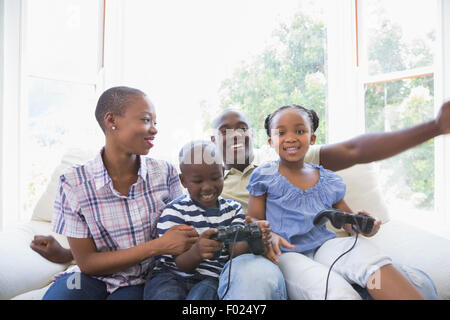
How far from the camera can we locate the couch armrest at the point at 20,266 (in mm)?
995

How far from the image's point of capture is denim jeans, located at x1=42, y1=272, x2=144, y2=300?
2.93 ft

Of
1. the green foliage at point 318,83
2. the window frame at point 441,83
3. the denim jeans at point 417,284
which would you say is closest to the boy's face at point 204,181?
the denim jeans at point 417,284

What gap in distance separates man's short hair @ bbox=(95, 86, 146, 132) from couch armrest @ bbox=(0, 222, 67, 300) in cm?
55

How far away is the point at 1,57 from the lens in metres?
1.58

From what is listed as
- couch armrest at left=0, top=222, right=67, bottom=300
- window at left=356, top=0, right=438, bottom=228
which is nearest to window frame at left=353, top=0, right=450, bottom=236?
window at left=356, top=0, right=438, bottom=228

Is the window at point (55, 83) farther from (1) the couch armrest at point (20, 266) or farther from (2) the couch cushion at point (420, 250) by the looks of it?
(2) the couch cushion at point (420, 250)

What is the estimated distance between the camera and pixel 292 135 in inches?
43.3

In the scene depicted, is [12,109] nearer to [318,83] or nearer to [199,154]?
[199,154]

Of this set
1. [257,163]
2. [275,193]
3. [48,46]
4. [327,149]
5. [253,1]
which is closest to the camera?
[275,193]

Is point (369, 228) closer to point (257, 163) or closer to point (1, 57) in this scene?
point (257, 163)

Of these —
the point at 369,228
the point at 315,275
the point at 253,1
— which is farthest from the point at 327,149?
the point at 253,1

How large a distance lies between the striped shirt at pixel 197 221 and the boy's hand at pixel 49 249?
1.38 feet
